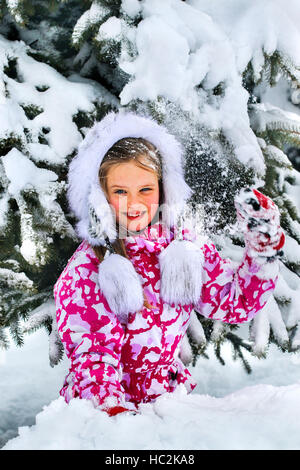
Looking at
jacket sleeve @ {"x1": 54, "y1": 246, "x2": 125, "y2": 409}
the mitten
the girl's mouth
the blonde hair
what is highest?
the mitten

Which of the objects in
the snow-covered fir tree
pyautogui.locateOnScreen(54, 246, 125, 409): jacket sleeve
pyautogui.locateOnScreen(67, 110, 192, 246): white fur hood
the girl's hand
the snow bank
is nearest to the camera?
the snow bank

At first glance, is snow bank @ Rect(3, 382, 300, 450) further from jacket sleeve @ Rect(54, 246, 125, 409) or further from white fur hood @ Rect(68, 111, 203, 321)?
white fur hood @ Rect(68, 111, 203, 321)

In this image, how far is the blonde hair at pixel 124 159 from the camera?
5.86ft

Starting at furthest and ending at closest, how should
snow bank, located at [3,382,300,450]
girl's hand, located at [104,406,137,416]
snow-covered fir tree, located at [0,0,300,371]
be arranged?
snow-covered fir tree, located at [0,0,300,371] < girl's hand, located at [104,406,137,416] < snow bank, located at [3,382,300,450]

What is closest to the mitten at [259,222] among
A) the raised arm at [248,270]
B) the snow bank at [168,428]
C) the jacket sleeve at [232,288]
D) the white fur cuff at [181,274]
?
the raised arm at [248,270]

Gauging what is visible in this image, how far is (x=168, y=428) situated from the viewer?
123cm

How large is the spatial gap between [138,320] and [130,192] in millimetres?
497

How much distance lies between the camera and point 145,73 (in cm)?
199

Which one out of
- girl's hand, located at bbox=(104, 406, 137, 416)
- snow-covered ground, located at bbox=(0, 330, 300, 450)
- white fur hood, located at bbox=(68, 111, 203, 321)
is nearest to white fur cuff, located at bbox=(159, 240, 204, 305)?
white fur hood, located at bbox=(68, 111, 203, 321)

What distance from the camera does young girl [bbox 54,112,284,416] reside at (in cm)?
161

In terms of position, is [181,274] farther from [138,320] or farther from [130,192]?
[130,192]

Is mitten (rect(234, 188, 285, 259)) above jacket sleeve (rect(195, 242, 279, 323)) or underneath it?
above

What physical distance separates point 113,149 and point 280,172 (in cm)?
118

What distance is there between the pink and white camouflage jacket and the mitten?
0.08 meters
